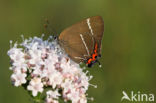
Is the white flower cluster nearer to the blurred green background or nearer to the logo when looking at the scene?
the blurred green background

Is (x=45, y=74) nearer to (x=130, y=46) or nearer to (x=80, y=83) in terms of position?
(x=80, y=83)

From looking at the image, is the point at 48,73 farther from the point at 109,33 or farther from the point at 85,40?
the point at 109,33

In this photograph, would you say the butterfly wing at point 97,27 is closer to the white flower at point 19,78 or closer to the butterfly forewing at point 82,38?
the butterfly forewing at point 82,38

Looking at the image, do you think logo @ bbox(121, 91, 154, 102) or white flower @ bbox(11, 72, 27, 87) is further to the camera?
logo @ bbox(121, 91, 154, 102)

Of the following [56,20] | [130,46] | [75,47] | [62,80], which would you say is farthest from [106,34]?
[62,80]

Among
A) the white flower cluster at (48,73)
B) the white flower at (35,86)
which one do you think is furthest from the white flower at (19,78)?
the white flower at (35,86)

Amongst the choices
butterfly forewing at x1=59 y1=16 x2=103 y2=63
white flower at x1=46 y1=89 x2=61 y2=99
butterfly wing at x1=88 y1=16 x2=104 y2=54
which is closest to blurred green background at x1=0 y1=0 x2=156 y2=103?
butterfly forewing at x1=59 y1=16 x2=103 y2=63

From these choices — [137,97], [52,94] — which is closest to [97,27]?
[52,94]
